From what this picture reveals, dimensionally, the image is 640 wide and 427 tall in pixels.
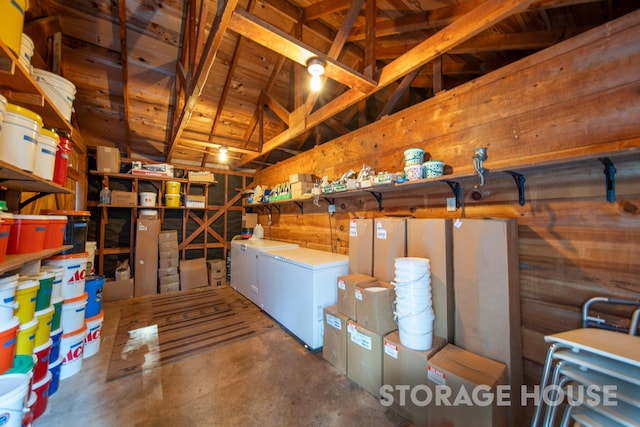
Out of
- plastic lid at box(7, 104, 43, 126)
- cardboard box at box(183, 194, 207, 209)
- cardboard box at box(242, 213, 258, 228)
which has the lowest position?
cardboard box at box(242, 213, 258, 228)

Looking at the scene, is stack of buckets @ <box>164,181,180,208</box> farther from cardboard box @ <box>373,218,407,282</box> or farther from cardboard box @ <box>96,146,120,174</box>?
cardboard box @ <box>373,218,407,282</box>

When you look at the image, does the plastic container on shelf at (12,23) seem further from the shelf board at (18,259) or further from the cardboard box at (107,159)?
the cardboard box at (107,159)

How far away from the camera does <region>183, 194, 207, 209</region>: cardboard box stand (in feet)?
15.8

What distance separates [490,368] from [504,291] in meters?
0.43

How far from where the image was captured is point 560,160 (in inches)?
49.7

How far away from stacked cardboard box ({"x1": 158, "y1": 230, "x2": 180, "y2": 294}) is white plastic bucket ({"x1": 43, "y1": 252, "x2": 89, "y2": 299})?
7.60ft

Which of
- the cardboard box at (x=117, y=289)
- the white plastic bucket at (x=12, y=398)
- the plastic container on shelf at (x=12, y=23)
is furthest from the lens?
the cardboard box at (x=117, y=289)

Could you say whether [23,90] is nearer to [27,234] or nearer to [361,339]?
[27,234]

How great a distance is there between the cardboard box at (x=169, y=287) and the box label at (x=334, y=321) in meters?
3.51

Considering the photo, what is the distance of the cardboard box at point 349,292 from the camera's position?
6.48ft

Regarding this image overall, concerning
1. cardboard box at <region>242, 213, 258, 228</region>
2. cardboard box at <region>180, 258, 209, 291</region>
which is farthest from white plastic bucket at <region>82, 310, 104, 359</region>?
cardboard box at <region>242, 213, 258, 228</region>

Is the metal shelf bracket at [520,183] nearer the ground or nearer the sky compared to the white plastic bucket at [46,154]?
nearer the ground

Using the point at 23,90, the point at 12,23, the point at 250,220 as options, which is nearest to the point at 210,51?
the point at 12,23

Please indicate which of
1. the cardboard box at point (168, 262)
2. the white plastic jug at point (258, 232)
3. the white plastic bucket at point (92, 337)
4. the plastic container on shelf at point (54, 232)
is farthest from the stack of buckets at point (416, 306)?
the cardboard box at point (168, 262)
